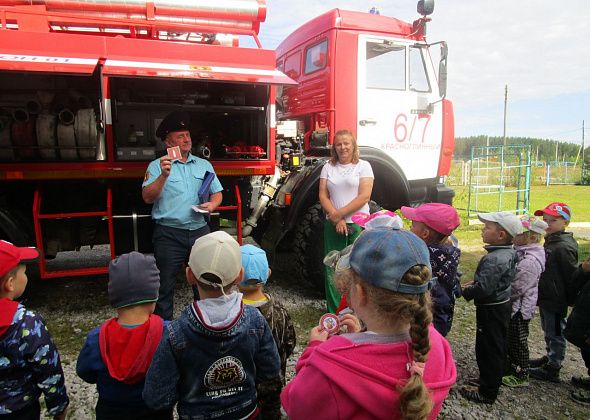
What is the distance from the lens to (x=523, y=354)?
2967 millimetres

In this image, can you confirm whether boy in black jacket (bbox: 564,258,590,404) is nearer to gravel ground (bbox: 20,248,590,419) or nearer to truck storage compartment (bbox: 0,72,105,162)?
gravel ground (bbox: 20,248,590,419)

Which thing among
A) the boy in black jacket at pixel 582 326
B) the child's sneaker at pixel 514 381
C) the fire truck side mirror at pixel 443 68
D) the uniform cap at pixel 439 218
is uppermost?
the fire truck side mirror at pixel 443 68

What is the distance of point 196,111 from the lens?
401 centimetres

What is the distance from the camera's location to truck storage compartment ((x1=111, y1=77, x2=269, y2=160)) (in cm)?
381

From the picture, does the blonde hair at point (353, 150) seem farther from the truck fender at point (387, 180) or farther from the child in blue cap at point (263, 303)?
the child in blue cap at point (263, 303)

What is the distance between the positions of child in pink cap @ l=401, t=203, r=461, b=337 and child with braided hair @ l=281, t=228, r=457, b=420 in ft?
4.35

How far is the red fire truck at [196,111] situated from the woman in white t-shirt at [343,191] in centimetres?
57

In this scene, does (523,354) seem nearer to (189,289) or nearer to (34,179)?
(189,289)


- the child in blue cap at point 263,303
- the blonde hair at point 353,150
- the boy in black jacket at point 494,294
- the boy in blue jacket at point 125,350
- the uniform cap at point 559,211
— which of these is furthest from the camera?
the blonde hair at point 353,150

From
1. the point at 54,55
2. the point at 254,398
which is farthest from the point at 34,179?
the point at 254,398

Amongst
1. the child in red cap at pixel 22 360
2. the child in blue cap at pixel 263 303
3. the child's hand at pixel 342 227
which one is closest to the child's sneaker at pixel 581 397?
the child's hand at pixel 342 227

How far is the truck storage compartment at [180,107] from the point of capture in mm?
3811

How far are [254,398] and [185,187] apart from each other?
189cm

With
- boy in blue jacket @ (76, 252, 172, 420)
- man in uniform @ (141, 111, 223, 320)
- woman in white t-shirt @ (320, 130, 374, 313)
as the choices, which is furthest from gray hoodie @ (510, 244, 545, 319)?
boy in blue jacket @ (76, 252, 172, 420)
